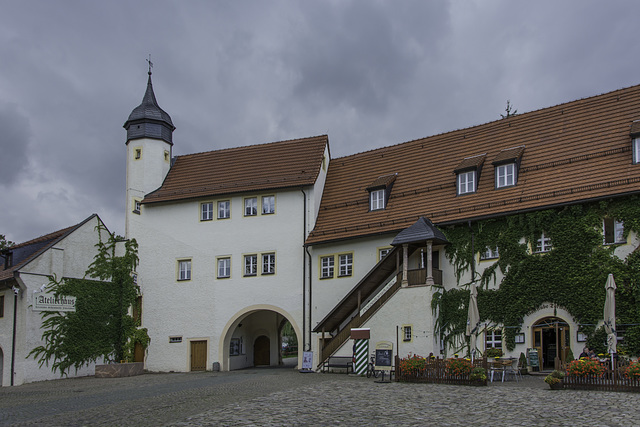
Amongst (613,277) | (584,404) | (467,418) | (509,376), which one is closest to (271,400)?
(467,418)

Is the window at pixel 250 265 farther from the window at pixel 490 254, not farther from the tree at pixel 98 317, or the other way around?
the window at pixel 490 254

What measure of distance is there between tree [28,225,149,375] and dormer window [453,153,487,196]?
15700 millimetres

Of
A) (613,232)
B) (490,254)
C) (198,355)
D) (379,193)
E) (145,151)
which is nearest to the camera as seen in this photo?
(613,232)

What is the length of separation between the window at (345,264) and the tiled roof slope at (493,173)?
933 millimetres

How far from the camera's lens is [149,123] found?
35719mm

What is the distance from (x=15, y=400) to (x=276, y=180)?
1475 cm

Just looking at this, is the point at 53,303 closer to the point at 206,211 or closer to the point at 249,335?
the point at 206,211

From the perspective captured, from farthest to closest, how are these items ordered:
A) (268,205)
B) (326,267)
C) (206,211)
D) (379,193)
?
(206,211) < (268,205) < (326,267) < (379,193)

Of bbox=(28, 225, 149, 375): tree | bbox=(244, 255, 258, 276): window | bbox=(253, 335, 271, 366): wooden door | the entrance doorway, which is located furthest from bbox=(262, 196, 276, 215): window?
the entrance doorway

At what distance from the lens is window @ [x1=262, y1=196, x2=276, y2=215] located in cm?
3197

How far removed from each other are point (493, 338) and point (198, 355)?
13850 millimetres

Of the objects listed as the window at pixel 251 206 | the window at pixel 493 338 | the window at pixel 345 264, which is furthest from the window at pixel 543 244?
the window at pixel 251 206

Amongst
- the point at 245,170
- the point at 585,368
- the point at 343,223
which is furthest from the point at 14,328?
the point at 585,368

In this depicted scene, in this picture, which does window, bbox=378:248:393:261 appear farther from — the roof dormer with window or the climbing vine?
the roof dormer with window
